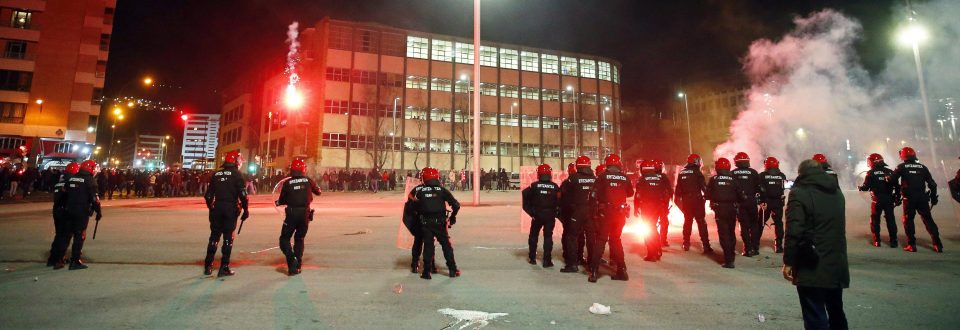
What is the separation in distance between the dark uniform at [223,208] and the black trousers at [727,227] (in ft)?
25.0

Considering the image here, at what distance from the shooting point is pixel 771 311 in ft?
15.2

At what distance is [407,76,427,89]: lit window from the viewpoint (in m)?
48.7

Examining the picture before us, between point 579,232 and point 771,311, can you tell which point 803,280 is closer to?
point 771,311

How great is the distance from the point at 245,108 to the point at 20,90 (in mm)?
23668

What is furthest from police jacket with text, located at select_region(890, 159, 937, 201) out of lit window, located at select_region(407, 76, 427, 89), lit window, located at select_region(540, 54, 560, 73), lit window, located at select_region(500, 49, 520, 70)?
lit window, located at select_region(540, 54, 560, 73)

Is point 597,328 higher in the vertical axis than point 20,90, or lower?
lower

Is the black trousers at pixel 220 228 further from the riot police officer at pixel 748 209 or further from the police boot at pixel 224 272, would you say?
the riot police officer at pixel 748 209

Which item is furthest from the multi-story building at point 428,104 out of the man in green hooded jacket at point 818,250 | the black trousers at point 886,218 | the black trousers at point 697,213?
the man in green hooded jacket at point 818,250

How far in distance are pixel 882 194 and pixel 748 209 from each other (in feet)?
9.88

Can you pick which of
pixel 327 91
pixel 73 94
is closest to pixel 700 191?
pixel 327 91

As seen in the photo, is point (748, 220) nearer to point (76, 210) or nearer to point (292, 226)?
point (292, 226)

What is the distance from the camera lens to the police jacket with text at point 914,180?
8.13m

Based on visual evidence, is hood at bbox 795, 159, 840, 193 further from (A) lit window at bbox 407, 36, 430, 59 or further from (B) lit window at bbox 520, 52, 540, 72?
(B) lit window at bbox 520, 52, 540, 72

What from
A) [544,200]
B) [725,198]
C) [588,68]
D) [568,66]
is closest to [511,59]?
[568,66]
